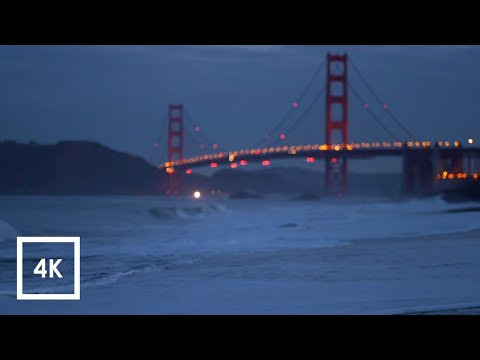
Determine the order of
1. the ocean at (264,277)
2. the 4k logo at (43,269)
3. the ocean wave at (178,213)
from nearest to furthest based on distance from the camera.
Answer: the ocean at (264,277), the 4k logo at (43,269), the ocean wave at (178,213)

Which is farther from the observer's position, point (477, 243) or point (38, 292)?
point (477, 243)

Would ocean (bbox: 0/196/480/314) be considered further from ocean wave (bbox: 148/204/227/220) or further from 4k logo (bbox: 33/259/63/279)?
ocean wave (bbox: 148/204/227/220)

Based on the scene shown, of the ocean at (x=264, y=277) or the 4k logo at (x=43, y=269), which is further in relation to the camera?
the 4k logo at (x=43, y=269)

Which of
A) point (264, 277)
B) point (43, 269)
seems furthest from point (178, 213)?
point (264, 277)

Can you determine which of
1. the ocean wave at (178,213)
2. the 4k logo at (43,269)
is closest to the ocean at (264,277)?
the 4k logo at (43,269)

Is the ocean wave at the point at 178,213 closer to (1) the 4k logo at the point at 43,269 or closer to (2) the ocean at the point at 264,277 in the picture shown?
(2) the ocean at the point at 264,277

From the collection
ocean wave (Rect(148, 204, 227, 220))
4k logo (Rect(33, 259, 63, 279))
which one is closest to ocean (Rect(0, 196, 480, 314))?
4k logo (Rect(33, 259, 63, 279))

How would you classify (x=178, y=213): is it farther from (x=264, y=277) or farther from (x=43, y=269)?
(x=264, y=277)
